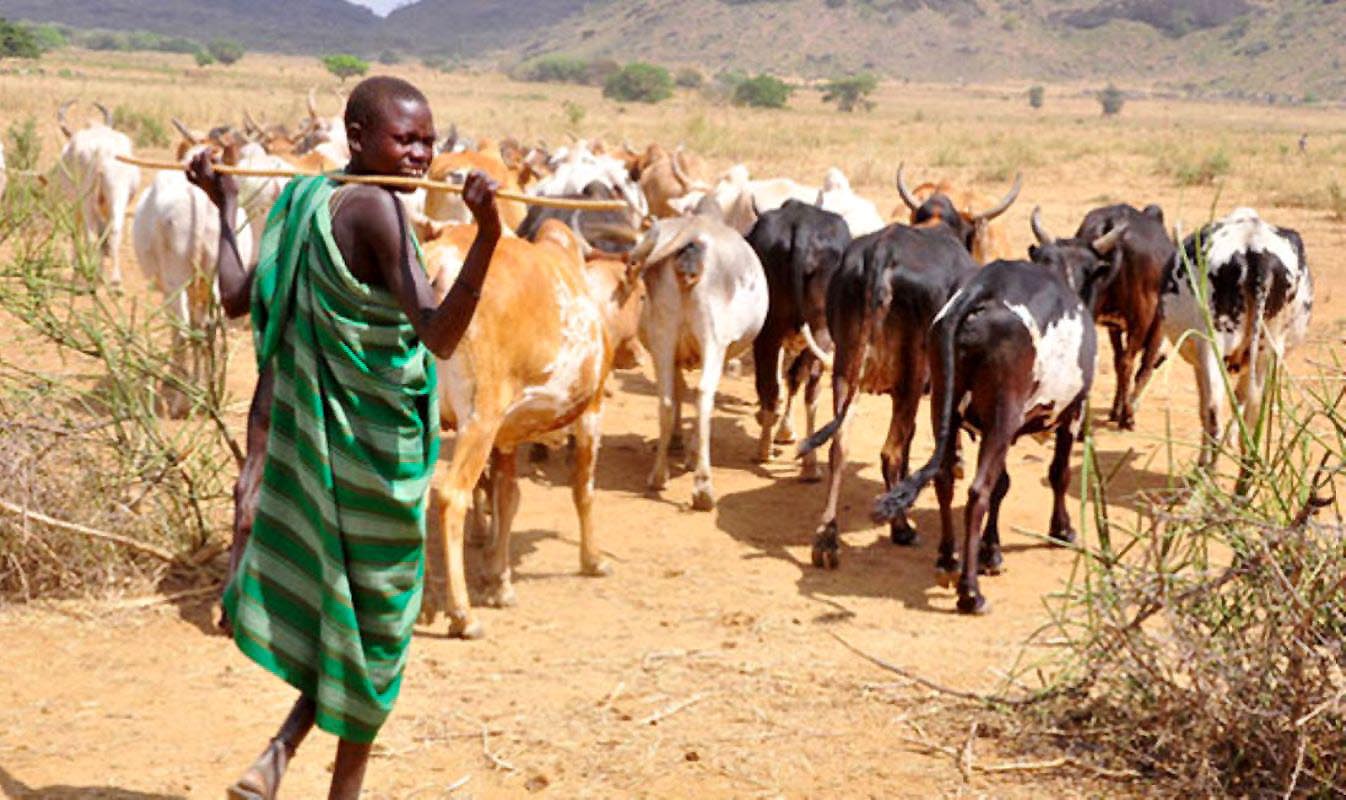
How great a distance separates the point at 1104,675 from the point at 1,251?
5.78 m

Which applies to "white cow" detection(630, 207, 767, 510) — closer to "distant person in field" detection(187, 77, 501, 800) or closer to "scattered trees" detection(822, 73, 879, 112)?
"distant person in field" detection(187, 77, 501, 800)

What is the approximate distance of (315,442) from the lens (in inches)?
143

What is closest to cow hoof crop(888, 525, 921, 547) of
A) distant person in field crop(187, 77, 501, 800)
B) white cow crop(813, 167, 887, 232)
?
white cow crop(813, 167, 887, 232)

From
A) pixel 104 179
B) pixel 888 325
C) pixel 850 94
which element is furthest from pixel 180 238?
pixel 850 94

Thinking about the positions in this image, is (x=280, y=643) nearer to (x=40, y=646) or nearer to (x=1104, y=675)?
(x=40, y=646)

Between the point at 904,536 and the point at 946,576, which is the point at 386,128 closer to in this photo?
the point at 946,576

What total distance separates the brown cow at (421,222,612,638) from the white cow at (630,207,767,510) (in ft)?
4.88

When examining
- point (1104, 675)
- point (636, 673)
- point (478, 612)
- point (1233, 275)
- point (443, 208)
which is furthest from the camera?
point (443, 208)

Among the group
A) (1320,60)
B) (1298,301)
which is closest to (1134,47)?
(1320,60)

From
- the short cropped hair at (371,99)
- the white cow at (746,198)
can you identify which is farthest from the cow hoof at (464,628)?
the white cow at (746,198)

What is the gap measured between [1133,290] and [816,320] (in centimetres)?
246

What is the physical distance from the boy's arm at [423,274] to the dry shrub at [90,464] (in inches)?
102

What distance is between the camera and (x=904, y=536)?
7930 millimetres

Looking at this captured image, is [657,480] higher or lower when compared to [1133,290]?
lower
